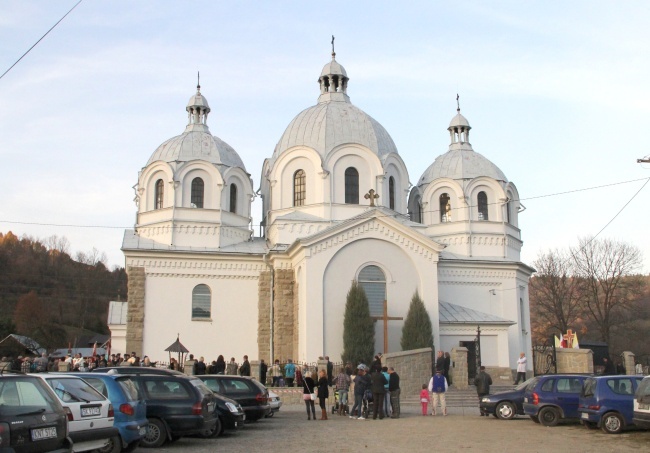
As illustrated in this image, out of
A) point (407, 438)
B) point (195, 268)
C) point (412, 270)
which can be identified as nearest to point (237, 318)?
point (195, 268)

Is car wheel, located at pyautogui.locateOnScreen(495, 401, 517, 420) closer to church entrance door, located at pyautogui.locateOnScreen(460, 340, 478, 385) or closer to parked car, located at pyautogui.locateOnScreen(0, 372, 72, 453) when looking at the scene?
church entrance door, located at pyautogui.locateOnScreen(460, 340, 478, 385)

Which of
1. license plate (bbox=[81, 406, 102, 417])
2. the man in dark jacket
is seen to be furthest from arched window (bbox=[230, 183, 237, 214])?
license plate (bbox=[81, 406, 102, 417])

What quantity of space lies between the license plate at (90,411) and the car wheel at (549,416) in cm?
1053

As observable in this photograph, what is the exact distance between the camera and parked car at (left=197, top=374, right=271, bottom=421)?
55.4 feet

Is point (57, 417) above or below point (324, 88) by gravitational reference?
below

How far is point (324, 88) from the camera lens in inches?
1518

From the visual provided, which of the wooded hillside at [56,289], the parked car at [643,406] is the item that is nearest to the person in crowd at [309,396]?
the parked car at [643,406]

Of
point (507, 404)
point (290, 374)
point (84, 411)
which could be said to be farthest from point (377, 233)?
point (84, 411)

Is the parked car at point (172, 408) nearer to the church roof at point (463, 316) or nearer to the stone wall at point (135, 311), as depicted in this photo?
the stone wall at point (135, 311)

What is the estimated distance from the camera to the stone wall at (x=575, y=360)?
93.5 ft

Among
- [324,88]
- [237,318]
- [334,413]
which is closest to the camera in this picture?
[334,413]

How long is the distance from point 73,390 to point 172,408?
9.08 ft

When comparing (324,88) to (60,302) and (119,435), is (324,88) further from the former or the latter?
(60,302)

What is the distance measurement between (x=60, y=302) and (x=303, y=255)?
5468 cm
